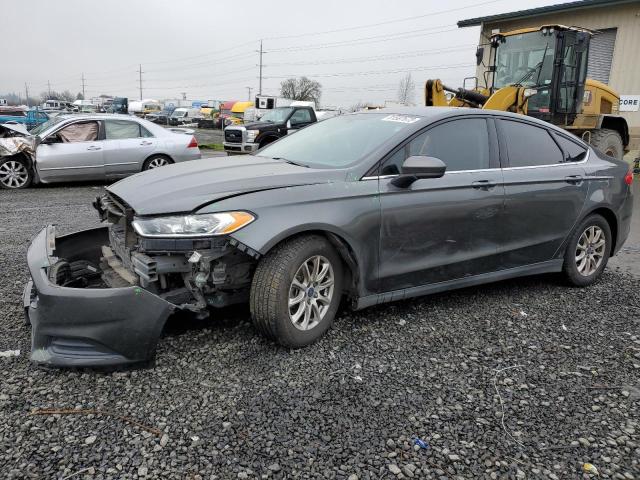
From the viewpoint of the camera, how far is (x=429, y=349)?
3.51 metres

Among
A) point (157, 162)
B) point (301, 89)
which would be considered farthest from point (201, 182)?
point (301, 89)

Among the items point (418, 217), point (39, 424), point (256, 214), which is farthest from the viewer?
point (418, 217)

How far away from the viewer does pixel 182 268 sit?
311 centimetres

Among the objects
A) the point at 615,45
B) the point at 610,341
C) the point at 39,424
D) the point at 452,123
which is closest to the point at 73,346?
the point at 39,424

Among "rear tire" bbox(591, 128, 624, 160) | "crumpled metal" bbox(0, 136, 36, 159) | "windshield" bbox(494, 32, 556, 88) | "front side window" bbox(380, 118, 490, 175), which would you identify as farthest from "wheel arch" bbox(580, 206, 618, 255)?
"crumpled metal" bbox(0, 136, 36, 159)

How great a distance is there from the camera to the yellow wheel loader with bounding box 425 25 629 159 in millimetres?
Answer: 10531

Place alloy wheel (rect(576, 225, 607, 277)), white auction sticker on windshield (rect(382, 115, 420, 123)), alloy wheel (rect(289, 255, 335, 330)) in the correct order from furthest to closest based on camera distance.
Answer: alloy wheel (rect(576, 225, 607, 277)), white auction sticker on windshield (rect(382, 115, 420, 123)), alloy wheel (rect(289, 255, 335, 330))

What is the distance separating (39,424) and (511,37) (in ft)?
38.4

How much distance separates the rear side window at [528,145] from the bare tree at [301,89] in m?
80.3

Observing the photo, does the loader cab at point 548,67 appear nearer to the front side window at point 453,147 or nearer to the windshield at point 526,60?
the windshield at point 526,60

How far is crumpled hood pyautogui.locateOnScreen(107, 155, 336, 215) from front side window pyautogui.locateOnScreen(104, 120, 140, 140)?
752cm

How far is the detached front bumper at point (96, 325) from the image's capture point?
2.85 meters

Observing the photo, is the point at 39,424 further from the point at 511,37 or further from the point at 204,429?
the point at 511,37

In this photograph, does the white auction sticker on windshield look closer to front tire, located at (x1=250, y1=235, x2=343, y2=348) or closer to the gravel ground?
front tire, located at (x1=250, y1=235, x2=343, y2=348)
